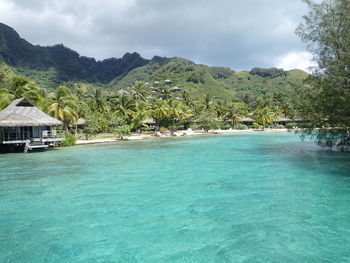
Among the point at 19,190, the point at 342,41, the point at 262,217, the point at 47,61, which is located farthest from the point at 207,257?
the point at 47,61

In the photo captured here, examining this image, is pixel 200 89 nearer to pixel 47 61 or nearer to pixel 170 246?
pixel 47 61

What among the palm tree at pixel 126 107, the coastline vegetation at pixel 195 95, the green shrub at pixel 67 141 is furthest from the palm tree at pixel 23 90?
the palm tree at pixel 126 107

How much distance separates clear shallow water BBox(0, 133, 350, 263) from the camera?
6508 millimetres

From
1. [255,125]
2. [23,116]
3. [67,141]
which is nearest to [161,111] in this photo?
[67,141]

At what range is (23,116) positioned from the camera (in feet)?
91.3

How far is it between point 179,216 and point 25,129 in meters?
26.2

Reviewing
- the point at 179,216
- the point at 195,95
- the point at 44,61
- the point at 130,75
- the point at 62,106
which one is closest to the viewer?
the point at 179,216

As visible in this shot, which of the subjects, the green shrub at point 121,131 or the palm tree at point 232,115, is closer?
the green shrub at point 121,131

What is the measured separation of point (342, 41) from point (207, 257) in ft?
58.0

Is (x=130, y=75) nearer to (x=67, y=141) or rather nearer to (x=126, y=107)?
(x=126, y=107)

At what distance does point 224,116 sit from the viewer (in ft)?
235

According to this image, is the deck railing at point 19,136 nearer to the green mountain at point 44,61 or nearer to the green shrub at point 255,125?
the green shrub at point 255,125

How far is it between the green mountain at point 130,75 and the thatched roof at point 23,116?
201 feet

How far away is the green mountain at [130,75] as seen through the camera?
121 m
